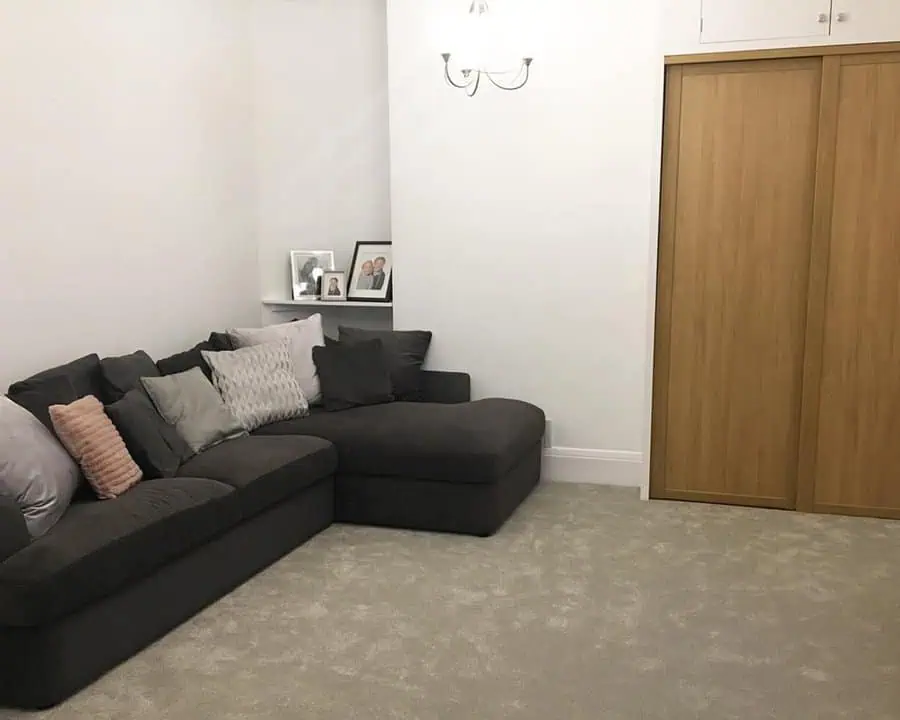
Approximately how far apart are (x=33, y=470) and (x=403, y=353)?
2.24 meters

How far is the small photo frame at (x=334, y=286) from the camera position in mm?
5539

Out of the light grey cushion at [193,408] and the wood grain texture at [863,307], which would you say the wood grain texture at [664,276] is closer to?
the wood grain texture at [863,307]

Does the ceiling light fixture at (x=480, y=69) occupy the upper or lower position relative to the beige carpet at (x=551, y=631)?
upper

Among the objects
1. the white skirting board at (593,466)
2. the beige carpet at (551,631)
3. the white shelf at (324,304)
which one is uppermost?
the white shelf at (324,304)

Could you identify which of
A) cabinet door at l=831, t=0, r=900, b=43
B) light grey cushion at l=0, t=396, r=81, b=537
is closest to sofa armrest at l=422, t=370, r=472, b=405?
light grey cushion at l=0, t=396, r=81, b=537

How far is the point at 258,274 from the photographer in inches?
223

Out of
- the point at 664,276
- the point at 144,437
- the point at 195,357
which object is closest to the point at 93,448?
the point at 144,437

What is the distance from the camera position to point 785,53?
14.3ft

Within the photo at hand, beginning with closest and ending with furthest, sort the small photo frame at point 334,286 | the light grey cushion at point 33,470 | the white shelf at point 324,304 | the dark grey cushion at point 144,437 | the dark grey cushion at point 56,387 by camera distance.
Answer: the light grey cushion at point 33,470 → the dark grey cushion at point 56,387 → the dark grey cushion at point 144,437 → the white shelf at point 324,304 → the small photo frame at point 334,286

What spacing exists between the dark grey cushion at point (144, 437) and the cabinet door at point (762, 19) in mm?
2960

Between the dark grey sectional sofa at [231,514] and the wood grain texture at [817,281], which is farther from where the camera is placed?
the wood grain texture at [817,281]

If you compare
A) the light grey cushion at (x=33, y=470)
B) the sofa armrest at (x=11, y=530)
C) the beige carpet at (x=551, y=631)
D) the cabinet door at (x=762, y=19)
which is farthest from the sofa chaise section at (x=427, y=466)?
the cabinet door at (x=762, y=19)

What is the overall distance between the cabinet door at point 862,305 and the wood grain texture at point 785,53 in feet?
0.13

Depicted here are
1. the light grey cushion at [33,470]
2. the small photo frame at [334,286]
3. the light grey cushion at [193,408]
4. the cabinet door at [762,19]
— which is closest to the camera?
the light grey cushion at [33,470]
